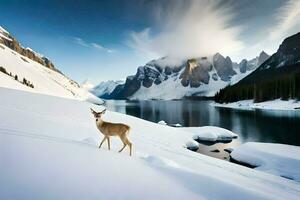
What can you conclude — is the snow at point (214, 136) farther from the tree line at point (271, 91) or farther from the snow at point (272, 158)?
the tree line at point (271, 91)

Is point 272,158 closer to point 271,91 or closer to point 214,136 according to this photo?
point 214,136

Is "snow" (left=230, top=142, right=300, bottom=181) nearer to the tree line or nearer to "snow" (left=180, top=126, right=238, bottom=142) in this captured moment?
"snow" (left=180, top=126, right=238, bottom=142)

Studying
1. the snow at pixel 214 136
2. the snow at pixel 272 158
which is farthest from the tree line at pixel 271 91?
the snow at pixel 272 158

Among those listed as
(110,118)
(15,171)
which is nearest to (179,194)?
(15,171)

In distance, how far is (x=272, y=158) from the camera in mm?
23047

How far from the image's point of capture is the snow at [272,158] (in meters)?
20.0

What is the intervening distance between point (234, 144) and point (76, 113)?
81.7 feet

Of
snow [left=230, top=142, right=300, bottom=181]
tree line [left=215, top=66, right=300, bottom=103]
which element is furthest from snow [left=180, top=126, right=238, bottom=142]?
tree line [left=215, top=66, right=300, bottom=103]

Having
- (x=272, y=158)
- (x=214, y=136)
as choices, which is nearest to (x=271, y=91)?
(x=214, y=136)

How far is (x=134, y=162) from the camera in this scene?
8.96m

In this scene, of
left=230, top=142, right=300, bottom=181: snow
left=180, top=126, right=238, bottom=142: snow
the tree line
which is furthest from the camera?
the tree line

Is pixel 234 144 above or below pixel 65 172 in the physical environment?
below

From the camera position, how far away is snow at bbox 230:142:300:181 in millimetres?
20016

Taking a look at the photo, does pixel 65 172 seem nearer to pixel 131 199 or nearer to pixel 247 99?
pixel 131 199
